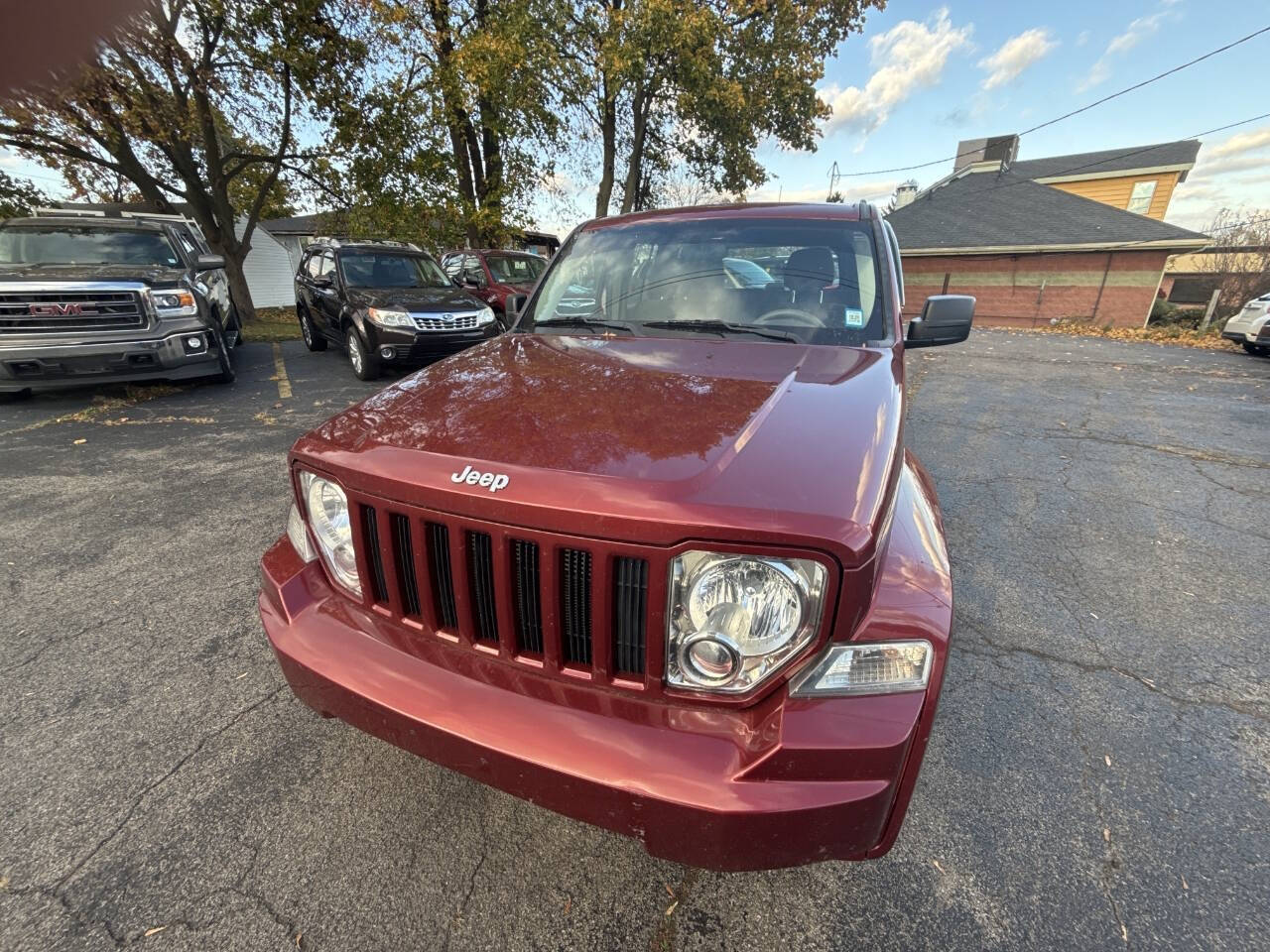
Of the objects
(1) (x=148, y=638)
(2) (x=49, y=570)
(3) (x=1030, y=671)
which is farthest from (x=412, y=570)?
(2) (x=49, y=570)

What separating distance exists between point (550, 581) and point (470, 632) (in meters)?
0.31

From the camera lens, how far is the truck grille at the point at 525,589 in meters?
1.17

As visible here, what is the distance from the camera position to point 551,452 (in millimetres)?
1277

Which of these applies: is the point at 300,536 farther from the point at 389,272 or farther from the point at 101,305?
the point at 389,272

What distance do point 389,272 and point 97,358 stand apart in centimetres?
381

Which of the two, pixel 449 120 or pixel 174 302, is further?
pixel 449 120

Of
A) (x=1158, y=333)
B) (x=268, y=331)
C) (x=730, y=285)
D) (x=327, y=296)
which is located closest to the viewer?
(x=730, y=285)

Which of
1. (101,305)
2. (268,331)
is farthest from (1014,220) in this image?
(101,305)

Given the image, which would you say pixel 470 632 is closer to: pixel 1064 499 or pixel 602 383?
pixel 602 383

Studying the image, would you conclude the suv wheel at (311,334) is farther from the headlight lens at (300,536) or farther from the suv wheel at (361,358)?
the headlight lens at (300,536)

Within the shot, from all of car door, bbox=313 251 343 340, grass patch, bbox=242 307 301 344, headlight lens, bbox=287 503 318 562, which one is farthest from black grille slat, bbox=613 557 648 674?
grass patch, bbox=242 307 301 344

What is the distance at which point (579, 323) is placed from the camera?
8.43 feet

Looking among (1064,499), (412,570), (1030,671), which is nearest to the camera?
(412,570)

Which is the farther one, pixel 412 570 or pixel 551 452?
pixel 412 570
